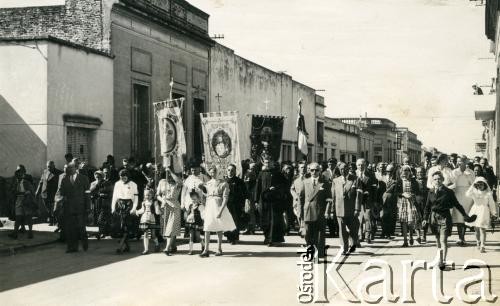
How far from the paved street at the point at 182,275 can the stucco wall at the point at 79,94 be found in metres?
4.96

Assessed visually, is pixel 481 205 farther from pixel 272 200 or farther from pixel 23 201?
pixel 23 201

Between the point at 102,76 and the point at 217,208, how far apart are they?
981cm

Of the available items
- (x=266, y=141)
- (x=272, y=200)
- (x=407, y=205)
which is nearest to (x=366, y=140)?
(x=266, y=141)

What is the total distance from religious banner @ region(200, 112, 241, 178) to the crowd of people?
752mm

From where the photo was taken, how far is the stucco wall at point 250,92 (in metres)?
33.7

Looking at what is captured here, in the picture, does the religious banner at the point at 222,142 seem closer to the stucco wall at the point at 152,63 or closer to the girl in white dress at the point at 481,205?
the stucco wall at the point at 152,63

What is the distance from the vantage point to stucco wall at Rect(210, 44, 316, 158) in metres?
33.7

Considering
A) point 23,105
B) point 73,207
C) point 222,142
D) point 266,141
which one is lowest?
point 73,207

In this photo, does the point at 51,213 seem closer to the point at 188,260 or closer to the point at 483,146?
the point at 188,260

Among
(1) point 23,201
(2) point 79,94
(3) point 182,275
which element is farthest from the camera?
(2) point 79,94

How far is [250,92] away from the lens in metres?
38.6

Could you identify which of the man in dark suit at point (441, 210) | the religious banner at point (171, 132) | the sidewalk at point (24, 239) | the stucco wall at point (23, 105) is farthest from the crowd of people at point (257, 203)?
the stucco wall at point (23, 105)

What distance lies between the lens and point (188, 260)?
13023mm

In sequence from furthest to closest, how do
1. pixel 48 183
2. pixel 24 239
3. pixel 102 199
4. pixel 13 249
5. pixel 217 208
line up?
pixel 48 183 < pixel 102 199 < pixel 24 239 < pixel 13 249 < pixel 217 208
